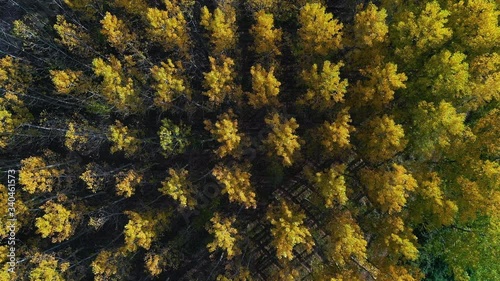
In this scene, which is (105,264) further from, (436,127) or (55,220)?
(436,127)

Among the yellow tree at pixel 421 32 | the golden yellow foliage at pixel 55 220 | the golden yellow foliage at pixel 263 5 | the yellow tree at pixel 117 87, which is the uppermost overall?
the yellow tree at pixel 421 32

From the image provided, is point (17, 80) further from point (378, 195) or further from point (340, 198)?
point (378, 195)

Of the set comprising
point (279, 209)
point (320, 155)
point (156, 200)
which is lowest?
point (156, 200)

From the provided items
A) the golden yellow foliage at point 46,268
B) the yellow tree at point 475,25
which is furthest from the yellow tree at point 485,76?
the golden yellow foliage at point 46,268

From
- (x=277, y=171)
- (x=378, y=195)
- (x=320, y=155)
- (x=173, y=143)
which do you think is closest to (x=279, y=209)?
(x=277, y=171)

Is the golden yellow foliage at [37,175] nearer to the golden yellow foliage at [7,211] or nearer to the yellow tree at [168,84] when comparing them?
the golden yellow foliage at [7,211]
